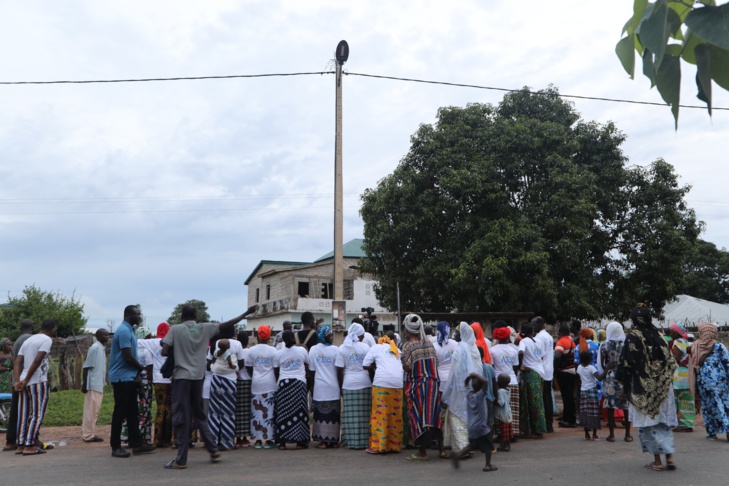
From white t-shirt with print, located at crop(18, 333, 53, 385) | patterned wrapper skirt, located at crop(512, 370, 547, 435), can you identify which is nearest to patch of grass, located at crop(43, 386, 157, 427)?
white t-shirt with print, located at crop(18, 333, 53, 385)

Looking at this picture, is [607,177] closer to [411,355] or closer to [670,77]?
[411,355]

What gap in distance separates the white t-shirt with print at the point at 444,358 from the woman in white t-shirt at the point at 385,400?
0.55 meters

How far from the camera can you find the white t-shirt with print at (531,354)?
1019 cm

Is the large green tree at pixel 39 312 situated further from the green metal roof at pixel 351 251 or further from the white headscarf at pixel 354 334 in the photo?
the white headscarf at pixel 354 334

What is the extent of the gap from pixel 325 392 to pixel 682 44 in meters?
8.26

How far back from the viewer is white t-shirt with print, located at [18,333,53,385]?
27.6ft

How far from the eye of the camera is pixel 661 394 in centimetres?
729

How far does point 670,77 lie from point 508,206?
64.4 feet

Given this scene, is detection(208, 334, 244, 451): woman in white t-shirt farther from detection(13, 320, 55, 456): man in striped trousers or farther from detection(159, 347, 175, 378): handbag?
detection(13, 320, 55, 456): man in striped trousers

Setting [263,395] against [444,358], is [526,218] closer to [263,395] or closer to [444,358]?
[444,358]

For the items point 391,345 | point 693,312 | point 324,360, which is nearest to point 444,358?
point 391,345

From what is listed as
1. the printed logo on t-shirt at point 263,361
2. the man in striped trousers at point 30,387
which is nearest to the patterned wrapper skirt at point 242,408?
the printed logo on t-shirt at point 263,361

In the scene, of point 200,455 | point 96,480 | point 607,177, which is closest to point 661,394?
point 200,455

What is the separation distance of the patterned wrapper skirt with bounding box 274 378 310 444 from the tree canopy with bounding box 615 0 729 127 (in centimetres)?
812
